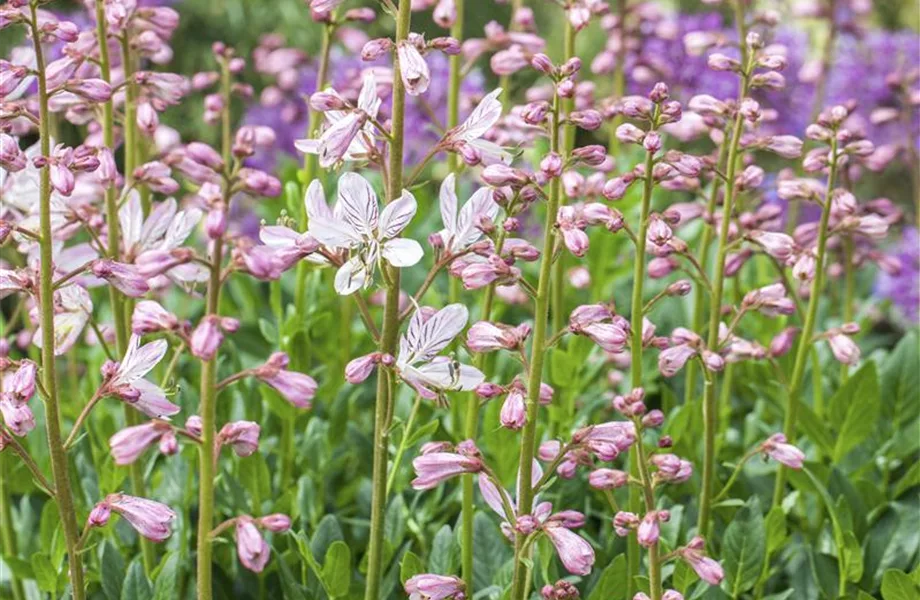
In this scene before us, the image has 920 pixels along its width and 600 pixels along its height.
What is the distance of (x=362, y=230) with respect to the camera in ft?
6.97

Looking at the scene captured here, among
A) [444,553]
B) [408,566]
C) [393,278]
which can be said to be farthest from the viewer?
[444,553]

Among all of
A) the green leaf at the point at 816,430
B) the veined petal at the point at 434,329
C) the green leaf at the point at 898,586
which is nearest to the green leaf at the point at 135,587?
the veined petal at the point at 434,329

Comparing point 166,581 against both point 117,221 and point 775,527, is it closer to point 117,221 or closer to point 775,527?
point 117,221

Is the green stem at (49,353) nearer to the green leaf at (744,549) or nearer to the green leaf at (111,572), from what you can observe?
the green leaf at (111,572)

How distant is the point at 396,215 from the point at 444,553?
87 centimetres

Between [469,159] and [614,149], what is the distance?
7.92ft

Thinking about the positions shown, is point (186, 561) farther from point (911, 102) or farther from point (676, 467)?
point (911, 102)

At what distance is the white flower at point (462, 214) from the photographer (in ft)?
7.19

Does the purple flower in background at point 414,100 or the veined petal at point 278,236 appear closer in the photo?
the veined petal at point 278,236

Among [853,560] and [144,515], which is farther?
[853,560]

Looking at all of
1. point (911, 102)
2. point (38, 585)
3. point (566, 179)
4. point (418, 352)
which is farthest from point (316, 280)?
point (911, 102)

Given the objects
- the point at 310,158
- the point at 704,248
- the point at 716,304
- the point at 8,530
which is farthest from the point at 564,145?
the point at 8,530

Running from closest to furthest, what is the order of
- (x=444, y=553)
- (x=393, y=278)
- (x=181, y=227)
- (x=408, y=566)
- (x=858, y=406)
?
(x=393, y=278), (x=181, y=227), (x=408, y=566), (x=444, y=553), (x=858, y=406)

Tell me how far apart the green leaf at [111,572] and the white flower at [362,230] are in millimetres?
890
